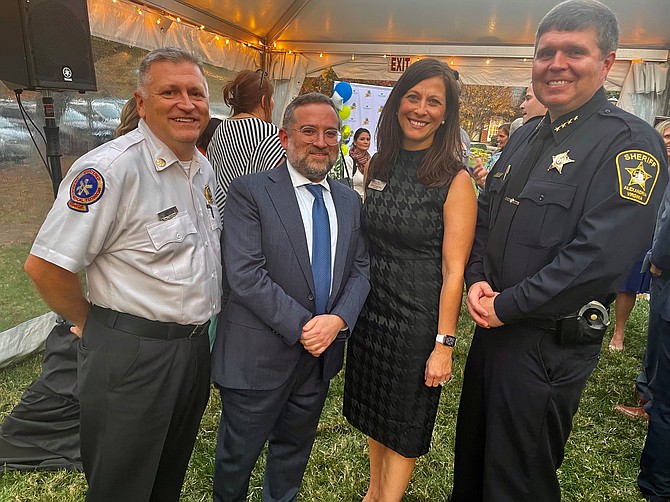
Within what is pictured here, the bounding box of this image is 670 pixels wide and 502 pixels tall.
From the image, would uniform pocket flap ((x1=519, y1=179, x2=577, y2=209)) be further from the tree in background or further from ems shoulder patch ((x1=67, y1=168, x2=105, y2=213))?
the tree in background

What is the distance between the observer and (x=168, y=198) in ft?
4.81

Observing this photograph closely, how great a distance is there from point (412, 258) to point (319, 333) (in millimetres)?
494

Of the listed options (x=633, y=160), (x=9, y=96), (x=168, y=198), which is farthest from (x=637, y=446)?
(x=9, y=96)

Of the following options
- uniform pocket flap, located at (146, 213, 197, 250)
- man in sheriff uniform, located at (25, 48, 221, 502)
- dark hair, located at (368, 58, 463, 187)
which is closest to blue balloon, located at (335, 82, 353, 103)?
dark hair, located at (368, 58, 463, 187)

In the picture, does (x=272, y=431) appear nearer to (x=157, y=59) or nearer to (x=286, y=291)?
(x=286, y=291)

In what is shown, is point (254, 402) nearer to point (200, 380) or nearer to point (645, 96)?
point (200, 380)

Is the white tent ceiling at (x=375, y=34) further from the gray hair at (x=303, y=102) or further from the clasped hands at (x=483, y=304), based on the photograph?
the clasped hands at (x=483, y=304)

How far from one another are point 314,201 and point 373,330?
617 mm

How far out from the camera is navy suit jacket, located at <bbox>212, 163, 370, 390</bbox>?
1.55 meters

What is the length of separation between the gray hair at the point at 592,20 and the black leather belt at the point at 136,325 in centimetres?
157

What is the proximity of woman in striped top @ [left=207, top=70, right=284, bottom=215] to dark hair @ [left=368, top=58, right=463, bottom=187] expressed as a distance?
830 mm

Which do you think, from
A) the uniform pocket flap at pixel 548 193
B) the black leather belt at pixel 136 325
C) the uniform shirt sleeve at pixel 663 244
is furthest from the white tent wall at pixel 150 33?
the uniform shirt sleeve at pixel 663 244

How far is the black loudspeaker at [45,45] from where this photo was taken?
99.1 inches

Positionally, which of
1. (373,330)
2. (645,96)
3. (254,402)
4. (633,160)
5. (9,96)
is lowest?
(254,402)
